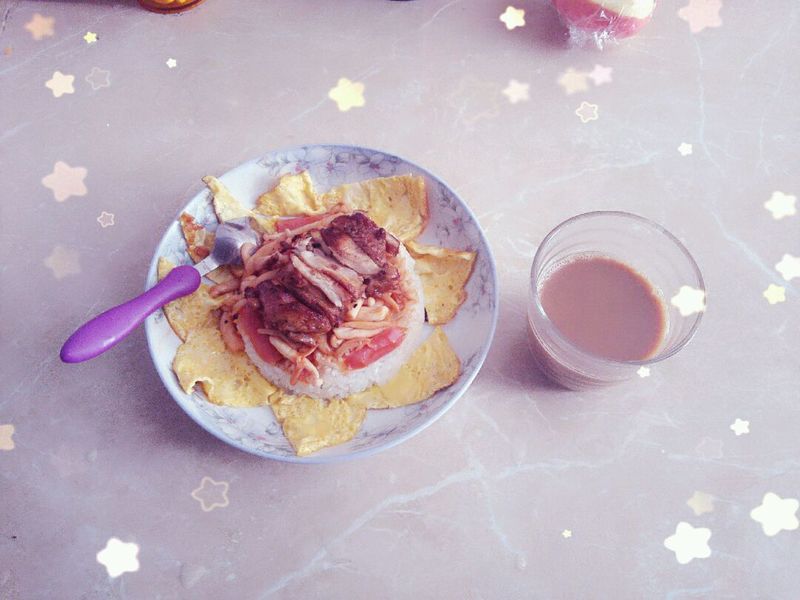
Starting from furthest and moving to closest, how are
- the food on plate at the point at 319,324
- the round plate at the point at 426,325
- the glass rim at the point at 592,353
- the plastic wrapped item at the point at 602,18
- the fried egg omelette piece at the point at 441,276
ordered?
the plastic wrapped item at the point at 602,18 < the fried egg omelette piece at the point at 441,276 < the food on plate at the point at 319,324 < the round plate at the point at 426,325 < the glass rim at the point at 592,353

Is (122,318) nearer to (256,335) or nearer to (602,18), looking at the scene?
(256,335)

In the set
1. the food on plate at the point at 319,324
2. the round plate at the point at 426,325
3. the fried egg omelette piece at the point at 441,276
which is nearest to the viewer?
the round plate at the point at 426,325

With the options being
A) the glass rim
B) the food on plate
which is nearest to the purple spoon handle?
the food on plate

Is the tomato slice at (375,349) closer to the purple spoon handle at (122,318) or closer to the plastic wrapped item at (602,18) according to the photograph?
the purple spoon handle at (122,318)

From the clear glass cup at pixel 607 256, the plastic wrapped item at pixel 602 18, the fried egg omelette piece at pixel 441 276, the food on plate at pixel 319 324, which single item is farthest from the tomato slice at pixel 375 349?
the plastic wrapped item at pixel 602 18

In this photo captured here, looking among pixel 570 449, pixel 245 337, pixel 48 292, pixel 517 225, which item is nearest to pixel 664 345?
pixel 570 449

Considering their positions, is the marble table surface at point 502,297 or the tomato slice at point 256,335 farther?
the tomato slice at point 256,335

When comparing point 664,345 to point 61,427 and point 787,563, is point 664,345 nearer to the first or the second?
point 787,563

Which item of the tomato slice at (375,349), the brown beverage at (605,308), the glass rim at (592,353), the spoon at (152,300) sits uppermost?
the spoon at (152,300)
